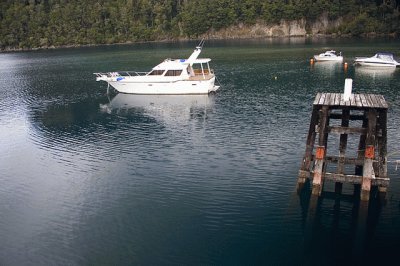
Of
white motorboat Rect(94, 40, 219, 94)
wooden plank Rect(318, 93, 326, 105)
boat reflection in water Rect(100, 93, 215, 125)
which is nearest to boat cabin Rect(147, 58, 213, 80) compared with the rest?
white motorboat Rect(94, 40, 219, 94)

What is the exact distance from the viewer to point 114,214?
24.5m

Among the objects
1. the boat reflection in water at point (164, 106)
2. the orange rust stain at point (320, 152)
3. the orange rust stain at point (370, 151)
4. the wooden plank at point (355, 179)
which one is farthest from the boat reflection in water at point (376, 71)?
the orange rust stain at point (320, 152)

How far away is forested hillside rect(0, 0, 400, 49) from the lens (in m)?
156

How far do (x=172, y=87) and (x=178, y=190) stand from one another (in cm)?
3173

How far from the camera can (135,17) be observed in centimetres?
18812

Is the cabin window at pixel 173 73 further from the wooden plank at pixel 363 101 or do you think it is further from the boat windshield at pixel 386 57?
Result: the boat windshield at pixel 386 57

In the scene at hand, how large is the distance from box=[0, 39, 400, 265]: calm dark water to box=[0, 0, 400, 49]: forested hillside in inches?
4331

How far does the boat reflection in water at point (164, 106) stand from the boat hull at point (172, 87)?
0.76 metres

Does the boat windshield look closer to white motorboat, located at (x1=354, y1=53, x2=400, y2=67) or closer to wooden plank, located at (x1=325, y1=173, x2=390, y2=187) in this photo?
white motorboat, located at (x1=354, y1=53, x2=400, y2=67)

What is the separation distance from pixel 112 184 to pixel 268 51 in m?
87.8

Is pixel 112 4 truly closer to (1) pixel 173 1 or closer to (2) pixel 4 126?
(1) pixel 173 1

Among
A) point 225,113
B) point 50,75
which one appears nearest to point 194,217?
point 225,113

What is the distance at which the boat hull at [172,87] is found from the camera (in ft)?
184

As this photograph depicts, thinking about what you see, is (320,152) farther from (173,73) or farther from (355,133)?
(173,73)
